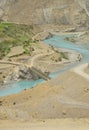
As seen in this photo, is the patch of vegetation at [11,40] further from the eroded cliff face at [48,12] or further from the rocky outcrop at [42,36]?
the eroded cliff face at [48,12]

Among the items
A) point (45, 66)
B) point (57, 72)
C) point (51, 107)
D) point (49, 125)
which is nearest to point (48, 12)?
point (45, 66)

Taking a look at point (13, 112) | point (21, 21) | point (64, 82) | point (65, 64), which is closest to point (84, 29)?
point (21, 21)

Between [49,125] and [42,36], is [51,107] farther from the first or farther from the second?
[42,36]

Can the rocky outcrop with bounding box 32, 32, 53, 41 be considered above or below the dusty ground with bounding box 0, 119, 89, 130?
below

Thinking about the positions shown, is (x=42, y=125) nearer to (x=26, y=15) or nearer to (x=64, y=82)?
(x=64, y=82)

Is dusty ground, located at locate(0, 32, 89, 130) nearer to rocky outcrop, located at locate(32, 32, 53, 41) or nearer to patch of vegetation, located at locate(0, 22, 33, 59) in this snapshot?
patch of vegetation, located at locate(0, 22, 33, 59)

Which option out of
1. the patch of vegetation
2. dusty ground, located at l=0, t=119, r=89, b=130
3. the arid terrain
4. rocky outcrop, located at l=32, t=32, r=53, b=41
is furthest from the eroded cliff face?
dusty ground, located at l=0, t=119, r=89, b=130

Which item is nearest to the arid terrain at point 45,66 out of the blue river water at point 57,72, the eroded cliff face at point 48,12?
the eroded cliff face at point 48,12

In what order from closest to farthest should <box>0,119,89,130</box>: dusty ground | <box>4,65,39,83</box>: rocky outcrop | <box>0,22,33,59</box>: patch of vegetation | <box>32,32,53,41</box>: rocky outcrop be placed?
1. <box>0,119,89,130</box>: dusty ground
2. <box>4,65,39,83</box>: rocky outcrop
3. <box>0,22,33,59</box>: patch of vegetation
4. <box>32,32,53,41</box>: rocky outcrop
